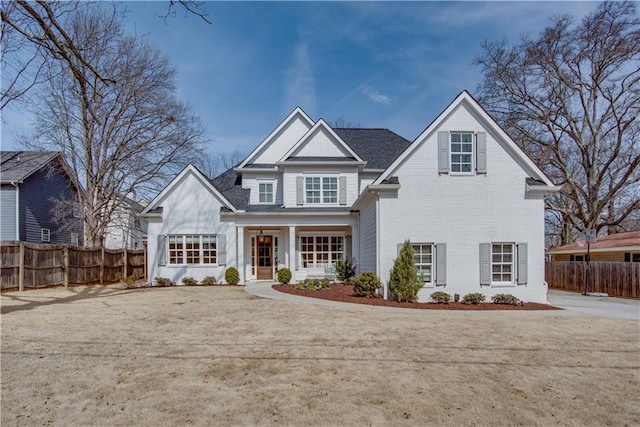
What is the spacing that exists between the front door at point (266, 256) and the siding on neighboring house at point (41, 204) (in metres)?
14.2

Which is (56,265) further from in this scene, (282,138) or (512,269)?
(512,269)

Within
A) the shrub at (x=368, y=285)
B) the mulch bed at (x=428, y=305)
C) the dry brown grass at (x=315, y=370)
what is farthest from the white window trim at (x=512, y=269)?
the shrub at (x=368, y=285)

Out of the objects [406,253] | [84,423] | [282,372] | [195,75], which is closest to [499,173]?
[406,253]

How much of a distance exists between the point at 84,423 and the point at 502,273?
42.8 feet

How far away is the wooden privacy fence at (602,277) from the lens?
15648 millimetres

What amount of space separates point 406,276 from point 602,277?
11186mm

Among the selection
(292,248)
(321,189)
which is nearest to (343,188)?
(321,189)

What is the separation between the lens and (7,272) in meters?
14.9

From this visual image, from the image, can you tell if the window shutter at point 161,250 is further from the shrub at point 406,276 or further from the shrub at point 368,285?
the shrub at point 406,276

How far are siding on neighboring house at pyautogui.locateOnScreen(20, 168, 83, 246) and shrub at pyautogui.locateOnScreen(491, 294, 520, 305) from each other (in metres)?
25.5

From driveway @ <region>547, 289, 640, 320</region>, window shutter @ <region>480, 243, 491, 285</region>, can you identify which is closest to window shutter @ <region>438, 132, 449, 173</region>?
window shutter @ <region>480, 243, 491, 285</region>

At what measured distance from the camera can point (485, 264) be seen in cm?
1300

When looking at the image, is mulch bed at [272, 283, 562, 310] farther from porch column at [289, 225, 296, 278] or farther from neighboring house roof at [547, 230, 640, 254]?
neighboring house roof at [547, 230, 640, 254]

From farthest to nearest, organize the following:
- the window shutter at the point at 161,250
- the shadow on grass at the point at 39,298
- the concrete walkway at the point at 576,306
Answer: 1. the window shutter at the point at 161,250
2. the shadow on grass at the point at 39,298
3. the concrete walkway at the point at 576,306
